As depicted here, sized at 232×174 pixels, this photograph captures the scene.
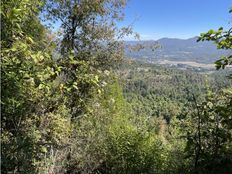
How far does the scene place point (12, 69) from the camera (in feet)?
10.2

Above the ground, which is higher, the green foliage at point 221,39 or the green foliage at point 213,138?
the green foliage at point 221,39

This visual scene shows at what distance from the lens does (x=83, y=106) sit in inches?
331

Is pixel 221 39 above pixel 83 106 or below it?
above

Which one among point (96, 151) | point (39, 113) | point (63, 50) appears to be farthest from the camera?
point (63, 50)

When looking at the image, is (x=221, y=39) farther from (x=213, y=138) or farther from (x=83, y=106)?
(x=83, y=106)

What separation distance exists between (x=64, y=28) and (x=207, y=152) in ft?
23.3

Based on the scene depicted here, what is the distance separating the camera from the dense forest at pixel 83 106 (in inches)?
143

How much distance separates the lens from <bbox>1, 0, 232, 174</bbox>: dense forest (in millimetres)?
3635

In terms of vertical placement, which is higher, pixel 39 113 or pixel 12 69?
pixel 12 69

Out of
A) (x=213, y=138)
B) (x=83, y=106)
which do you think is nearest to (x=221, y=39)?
(x=213, y=138)

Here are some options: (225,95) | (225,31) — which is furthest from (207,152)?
(225,31)

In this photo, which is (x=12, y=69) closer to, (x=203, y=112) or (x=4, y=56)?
(x=4, y=56)

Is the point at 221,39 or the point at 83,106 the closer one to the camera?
the point at 221,39

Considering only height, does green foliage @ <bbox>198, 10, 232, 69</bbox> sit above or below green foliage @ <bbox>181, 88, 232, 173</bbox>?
above
